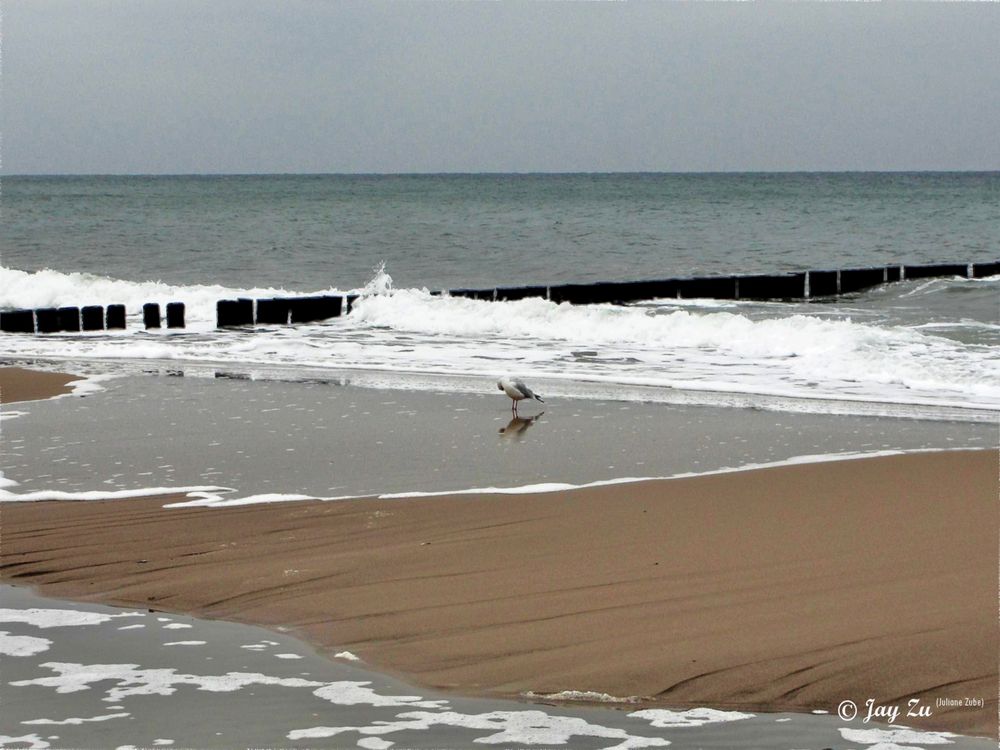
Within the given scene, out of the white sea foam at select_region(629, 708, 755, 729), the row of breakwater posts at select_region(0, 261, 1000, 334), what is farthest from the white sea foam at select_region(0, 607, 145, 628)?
the row of breakwater posts at select_region(0, 261, 1000, 334)

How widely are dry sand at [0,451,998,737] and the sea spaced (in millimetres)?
4119

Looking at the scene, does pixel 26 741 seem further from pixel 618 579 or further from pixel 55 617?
pixel 618 579

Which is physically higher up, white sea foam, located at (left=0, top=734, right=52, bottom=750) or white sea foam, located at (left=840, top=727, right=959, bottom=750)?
white sea foam, located at (left=0, top=734, right=52, bottom=750)

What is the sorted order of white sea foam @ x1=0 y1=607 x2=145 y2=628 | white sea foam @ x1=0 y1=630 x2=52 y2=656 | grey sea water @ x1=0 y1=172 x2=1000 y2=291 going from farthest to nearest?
grey sea water @ x1=0 y1=172 x2=1000 y2=291
white sea foam @ x1=0 y1=607 x2=145 y2=628
white sea foam @ x1=0 y1=630 x2=52 y2=656

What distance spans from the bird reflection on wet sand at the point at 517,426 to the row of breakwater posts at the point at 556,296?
34.5 ft

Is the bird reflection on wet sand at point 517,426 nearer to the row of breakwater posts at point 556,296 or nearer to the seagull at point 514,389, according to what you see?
the seagull at point 514,389

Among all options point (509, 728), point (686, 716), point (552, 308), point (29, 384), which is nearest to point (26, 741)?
point (509, 728)

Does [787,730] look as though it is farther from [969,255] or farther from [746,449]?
[969,255]

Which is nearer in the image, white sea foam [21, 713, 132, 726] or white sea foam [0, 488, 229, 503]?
white sea foam [21, 713, 132, 726]

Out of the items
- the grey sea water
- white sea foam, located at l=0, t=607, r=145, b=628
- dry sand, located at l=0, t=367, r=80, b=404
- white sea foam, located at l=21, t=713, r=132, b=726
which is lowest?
white sea foam, located at l=21, t=713, r=132, b=726

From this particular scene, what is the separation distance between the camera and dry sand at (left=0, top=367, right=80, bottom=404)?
1163cm

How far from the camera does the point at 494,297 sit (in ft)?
73.2

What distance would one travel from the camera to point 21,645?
4773 mm

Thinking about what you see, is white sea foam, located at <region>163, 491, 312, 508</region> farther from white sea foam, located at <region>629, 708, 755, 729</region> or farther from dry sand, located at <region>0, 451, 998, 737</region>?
white sea foam, located at <region>629, 708, 755, 729</region>
